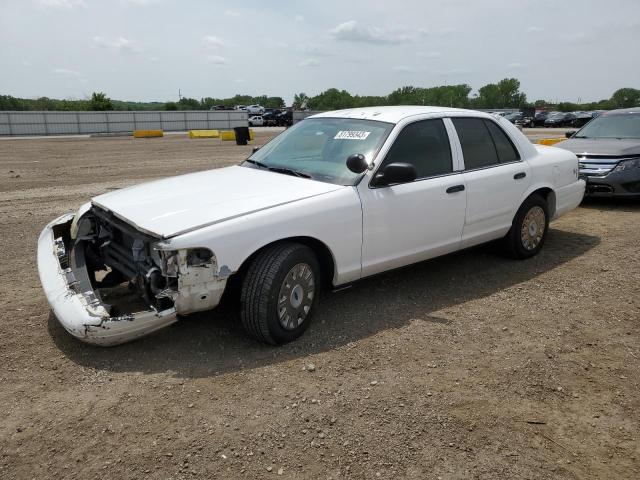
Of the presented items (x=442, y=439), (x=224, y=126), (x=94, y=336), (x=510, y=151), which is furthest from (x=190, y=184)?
(x=224, y=126)

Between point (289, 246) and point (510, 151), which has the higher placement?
point (510, 151)

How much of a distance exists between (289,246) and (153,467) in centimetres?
166

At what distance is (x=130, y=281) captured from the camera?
3.78m

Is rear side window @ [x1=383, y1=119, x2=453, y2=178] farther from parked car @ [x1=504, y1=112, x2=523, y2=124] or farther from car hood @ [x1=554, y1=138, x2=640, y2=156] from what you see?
parked car @ [x1=504, y1=112, x2=523, y2=124]

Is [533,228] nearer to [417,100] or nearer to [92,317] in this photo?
[92,317]

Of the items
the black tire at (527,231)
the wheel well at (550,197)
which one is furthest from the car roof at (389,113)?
the wheel well at (550,197)

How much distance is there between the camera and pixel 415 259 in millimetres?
4648

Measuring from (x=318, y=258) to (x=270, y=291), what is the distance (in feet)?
2.12

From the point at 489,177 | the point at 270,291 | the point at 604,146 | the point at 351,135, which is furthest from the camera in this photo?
the point at 604,146

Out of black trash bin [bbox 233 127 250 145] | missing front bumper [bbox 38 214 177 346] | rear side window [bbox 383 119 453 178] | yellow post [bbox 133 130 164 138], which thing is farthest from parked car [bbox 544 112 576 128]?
missing front bumper [bbox 38 214 177 346]

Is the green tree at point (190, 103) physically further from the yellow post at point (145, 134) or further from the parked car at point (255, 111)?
the yellow post at point (145, 134)

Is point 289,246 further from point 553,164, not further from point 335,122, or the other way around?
point 553,164

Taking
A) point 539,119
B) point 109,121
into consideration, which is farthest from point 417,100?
point 109,121

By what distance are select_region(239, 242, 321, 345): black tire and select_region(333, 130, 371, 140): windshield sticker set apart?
4.07ft
